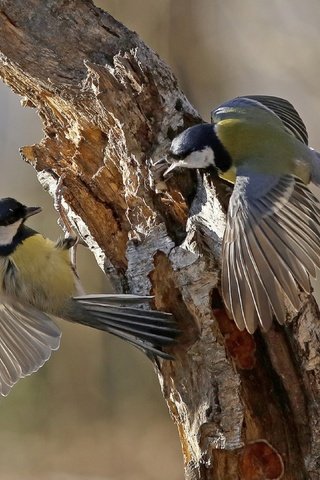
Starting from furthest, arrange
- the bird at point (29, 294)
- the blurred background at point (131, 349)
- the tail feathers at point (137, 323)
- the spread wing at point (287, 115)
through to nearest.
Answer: the blurred background at point (131, 349)
the spread wing at point (287, 115)
the bird at point (29, 294)
the tail feathers at point (137, 323)

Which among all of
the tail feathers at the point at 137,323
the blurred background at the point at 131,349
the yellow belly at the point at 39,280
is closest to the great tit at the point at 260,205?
the tail feathers at the point at 137,323

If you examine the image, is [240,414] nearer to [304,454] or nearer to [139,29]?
[304,454]

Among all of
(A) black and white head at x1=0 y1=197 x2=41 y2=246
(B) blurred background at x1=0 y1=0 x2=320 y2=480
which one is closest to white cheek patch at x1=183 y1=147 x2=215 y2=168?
(A) black and white head at x1=0 y1=197 x2=41 y2=246

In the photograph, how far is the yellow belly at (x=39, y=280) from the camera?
7.73ft

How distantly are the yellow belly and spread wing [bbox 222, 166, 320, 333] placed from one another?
566 mm

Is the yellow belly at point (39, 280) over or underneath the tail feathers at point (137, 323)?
over

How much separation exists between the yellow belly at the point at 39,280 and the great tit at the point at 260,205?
0.46m

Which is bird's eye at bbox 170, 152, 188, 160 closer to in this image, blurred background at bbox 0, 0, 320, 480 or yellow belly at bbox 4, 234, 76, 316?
yellow belly at bbox 4, 234, 76, 316

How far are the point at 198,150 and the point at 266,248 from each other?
30 cm

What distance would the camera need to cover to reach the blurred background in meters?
4.25

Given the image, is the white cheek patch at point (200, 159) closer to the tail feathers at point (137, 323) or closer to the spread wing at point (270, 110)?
the spread wing at point (270, 110)

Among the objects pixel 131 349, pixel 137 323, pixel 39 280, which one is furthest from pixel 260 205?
pixel 131 349

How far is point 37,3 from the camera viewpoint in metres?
2.44

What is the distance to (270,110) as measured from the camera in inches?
97.3
